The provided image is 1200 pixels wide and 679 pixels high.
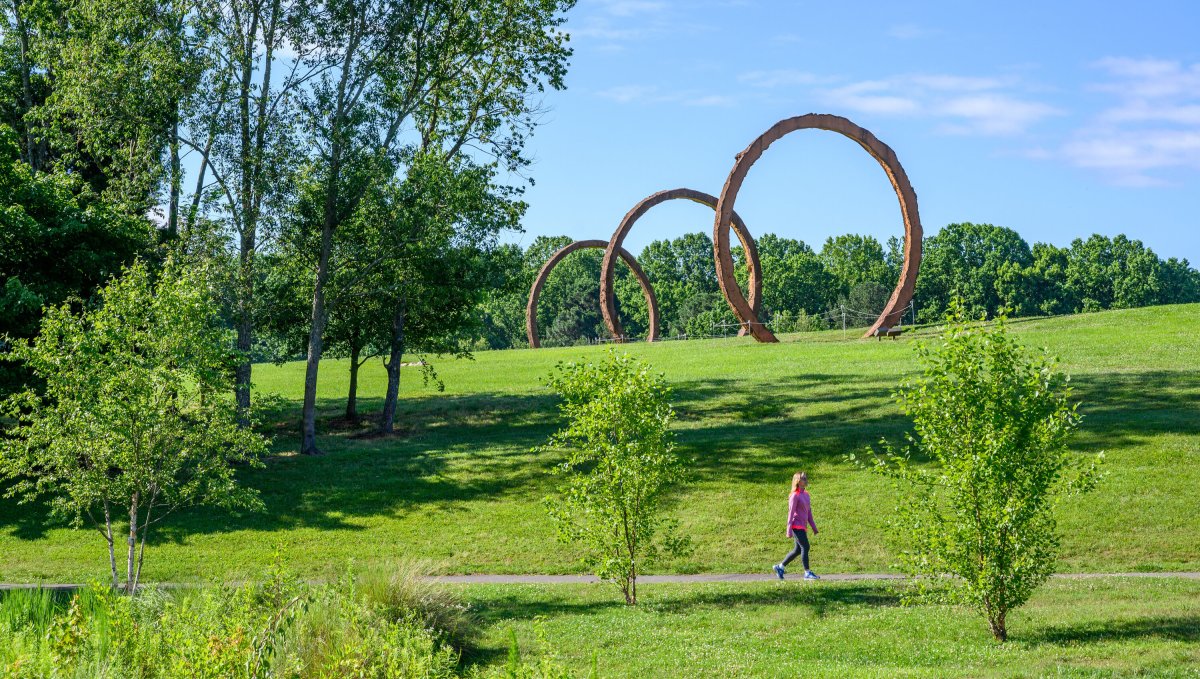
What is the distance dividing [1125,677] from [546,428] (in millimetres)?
22143

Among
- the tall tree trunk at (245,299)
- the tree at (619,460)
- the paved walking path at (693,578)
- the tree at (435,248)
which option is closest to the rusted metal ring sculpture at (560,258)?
the tree at (435,248)

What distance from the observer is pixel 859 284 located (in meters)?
93.9

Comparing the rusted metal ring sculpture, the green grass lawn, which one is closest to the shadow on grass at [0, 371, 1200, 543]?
the green grass lawn

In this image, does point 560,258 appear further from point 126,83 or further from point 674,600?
point 674,600

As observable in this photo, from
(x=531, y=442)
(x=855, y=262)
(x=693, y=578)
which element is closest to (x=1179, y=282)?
(x=855, y=262)

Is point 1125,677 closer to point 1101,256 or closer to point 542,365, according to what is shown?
point 542,365

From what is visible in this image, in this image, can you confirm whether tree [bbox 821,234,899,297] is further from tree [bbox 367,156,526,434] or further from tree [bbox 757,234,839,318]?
tree [bbox 367,156,526,434]

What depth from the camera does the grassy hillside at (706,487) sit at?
63.2 ft

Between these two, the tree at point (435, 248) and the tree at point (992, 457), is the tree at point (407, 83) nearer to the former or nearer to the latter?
the tree at point (435, 248)

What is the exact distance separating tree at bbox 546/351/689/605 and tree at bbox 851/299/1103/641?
408 cm

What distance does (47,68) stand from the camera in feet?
102

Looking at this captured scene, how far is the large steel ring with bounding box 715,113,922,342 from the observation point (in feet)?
131

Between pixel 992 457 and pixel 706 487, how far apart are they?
11.3 m

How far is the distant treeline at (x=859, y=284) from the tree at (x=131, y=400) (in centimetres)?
6784
